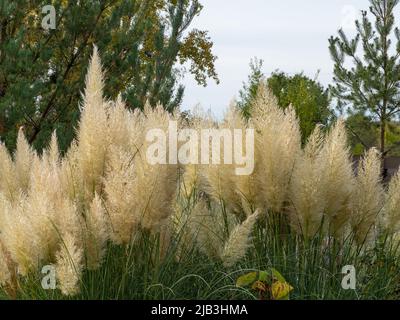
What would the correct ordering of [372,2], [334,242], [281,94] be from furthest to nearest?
1. [281,94]
2. [372,2]
3. [334,242]

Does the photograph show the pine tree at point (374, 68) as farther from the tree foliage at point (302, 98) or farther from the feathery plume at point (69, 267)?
the feathery plume at point (69, 267)

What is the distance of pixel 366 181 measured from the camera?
3.98 meters

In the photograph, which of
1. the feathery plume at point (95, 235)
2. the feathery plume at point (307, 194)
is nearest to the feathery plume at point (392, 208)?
the feathery plume at point (307, 194)

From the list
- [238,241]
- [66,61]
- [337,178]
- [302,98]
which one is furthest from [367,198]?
[302,98]

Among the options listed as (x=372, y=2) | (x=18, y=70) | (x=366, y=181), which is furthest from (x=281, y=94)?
(x=366, y=181)

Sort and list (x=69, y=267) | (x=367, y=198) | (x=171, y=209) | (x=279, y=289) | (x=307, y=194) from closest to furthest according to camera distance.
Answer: (x=69, y=267), (x=279, y=289), (x=171, y=209), (x=307, y=194), (x=367, y=198)

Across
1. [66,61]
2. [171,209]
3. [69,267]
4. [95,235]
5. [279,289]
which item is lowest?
[279,289]

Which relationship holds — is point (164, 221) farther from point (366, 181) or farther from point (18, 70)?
point (18, 70)

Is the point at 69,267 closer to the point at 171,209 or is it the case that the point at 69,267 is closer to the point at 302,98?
the point at 171,209

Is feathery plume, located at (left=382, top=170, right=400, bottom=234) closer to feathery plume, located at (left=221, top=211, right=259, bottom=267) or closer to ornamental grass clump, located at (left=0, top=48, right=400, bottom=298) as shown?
ornamental grass clump, located at (left=0, top=48, right=400, bottom=298)

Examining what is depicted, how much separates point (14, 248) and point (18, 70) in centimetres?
512

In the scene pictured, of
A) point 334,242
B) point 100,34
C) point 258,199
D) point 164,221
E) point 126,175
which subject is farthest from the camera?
point 100,34

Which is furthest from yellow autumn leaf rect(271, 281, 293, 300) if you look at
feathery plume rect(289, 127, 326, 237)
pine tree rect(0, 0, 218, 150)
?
pine tree rect(0, 0, 218, 150)
